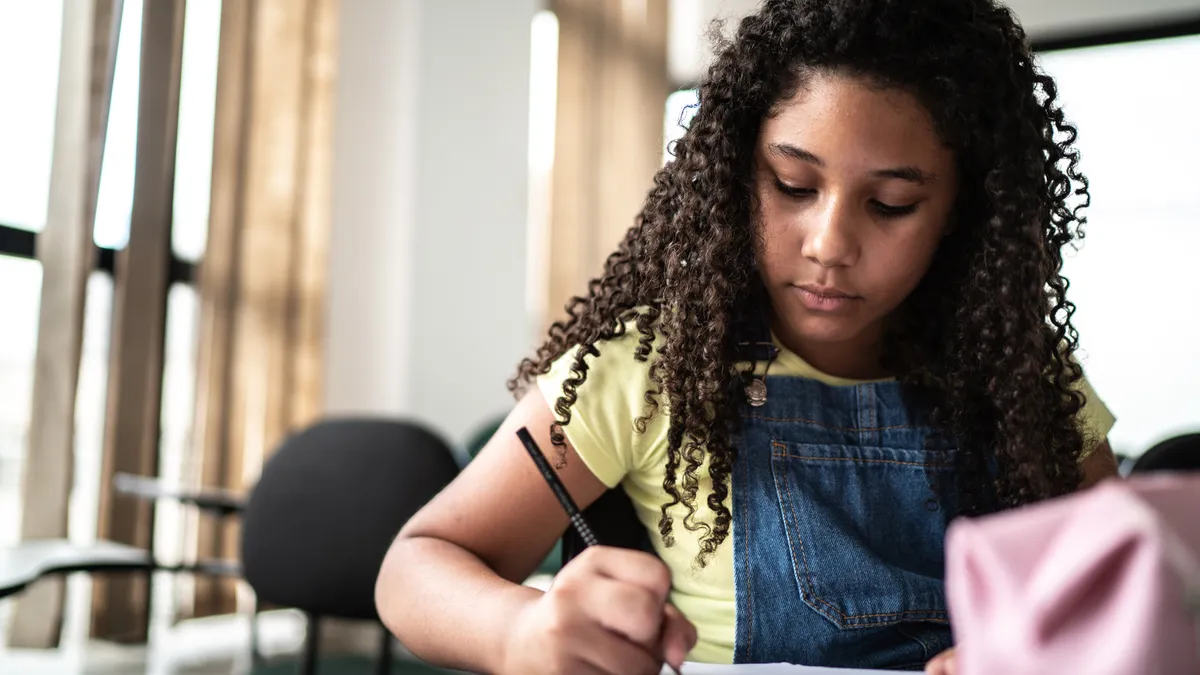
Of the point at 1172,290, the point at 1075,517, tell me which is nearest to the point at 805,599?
the point at 1075,517

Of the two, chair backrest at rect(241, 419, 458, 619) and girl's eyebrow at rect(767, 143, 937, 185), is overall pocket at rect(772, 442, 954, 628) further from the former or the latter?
chair backrest at rect(241, 419, 458, 619)

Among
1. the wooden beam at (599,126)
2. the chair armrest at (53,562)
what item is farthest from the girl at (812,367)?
the wooden beam at (599,126)

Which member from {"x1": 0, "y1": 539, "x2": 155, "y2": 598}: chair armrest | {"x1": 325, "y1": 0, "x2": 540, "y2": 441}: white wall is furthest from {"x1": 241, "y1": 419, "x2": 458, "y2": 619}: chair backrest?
{"x1": 325, "y1": 0, "x2": 540, "y2": 441}: white wall

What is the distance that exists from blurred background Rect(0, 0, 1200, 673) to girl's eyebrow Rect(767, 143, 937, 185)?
36.5 inches

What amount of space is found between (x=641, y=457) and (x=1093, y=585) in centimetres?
57

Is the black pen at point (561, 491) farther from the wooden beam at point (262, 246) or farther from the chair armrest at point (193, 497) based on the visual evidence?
the wooden beam at point (262, 246)

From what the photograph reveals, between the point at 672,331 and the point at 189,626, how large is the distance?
8.37 feet

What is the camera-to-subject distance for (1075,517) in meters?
0.38

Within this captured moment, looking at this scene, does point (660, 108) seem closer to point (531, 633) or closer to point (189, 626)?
point (189, 626)

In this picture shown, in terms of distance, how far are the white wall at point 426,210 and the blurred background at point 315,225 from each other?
0.4 inches

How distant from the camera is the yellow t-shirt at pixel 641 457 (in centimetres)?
88

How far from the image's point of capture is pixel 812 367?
0.98m

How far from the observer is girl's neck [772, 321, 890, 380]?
3.22 feet

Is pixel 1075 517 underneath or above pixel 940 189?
underneath
